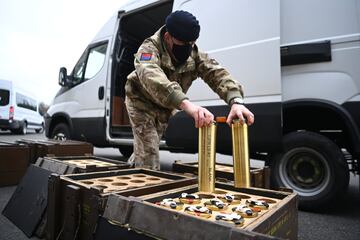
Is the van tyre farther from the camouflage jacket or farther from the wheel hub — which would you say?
the camouflage jacket

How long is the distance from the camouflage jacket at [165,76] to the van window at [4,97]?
1202cm

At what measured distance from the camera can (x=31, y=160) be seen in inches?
146

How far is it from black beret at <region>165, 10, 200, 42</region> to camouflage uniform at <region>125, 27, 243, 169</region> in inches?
7.1

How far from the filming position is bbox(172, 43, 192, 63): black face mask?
1999 mm

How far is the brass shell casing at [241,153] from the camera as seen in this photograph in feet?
4.68

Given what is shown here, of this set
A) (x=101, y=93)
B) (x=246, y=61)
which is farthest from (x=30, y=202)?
(x=101, y=93)

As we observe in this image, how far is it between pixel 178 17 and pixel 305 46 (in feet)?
4.66

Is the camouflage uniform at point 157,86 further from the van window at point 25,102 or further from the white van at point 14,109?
the van window at point 25,102

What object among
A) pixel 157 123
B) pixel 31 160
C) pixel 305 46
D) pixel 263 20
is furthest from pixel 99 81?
pixel 305 46

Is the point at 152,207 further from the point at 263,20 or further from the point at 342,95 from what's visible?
the point at 263,20

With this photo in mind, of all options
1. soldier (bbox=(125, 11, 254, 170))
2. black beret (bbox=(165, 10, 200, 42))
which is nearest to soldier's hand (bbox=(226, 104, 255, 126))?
soldier (bbox=(125, 11, 254, 170))

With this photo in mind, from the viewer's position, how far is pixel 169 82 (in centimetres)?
162

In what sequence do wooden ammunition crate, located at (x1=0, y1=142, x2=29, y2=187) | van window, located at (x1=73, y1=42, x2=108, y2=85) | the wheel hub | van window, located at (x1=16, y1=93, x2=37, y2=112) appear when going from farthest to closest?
1. van window, located at (x1=16, y1=93, x2=37, y2=112)
2. van window, located at (x1=73, y1=42, x2=108, y2=85)
3. wooden ammunition crate, located at (x1=0, y1=142, x2=29, y2=187)
4. the wheel hub

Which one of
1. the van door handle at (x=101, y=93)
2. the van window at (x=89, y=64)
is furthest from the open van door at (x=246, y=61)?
the van window at (x=89, y=64)
